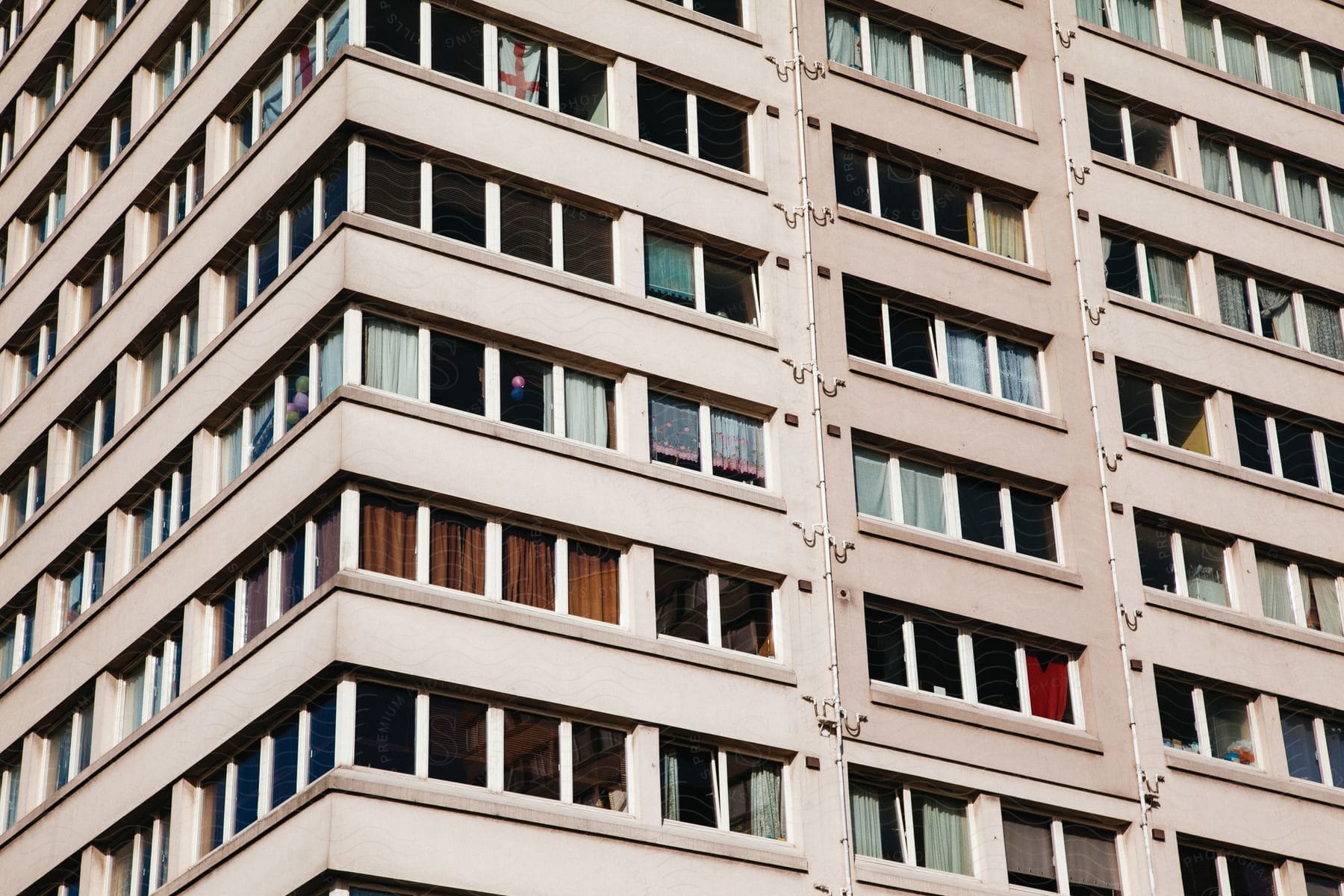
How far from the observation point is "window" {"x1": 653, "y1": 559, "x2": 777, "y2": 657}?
35188mm

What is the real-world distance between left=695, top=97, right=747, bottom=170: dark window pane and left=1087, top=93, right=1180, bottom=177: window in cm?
830

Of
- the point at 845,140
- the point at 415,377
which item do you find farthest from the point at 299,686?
the point at 845,140

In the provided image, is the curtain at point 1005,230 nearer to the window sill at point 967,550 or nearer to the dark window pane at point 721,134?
the dark window pane at point 721,134

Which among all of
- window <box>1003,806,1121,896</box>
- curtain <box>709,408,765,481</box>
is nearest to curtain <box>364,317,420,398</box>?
curtain <box>709,408,765,481</box>

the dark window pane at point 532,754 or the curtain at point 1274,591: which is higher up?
the curtain at point 1274,591

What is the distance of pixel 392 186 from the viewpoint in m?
35.5

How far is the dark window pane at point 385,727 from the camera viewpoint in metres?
30.9

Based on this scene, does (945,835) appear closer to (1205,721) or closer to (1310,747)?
(1205,721)

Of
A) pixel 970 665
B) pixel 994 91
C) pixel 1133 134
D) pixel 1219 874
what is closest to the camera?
pixel 970 665

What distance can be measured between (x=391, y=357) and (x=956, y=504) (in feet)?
36.3

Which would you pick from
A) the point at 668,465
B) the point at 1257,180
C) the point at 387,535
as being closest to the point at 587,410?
the point at 668,465

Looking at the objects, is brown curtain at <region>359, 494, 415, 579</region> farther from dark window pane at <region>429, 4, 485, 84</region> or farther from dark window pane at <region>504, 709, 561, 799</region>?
dark window pane at <region>429, 4, 485, 84</region>

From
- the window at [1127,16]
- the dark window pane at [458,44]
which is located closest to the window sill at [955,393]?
the dark window pane at [458,44]

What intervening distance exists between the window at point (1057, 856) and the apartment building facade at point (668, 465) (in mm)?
87
